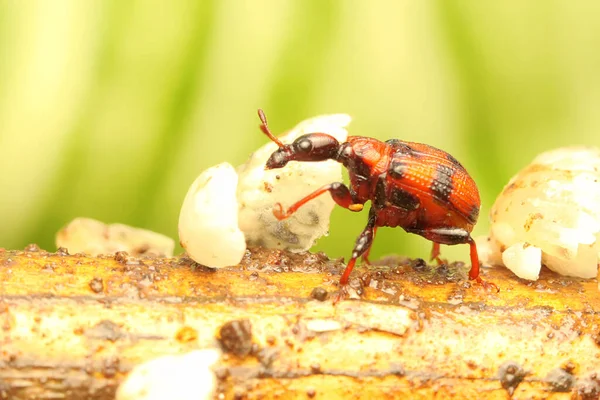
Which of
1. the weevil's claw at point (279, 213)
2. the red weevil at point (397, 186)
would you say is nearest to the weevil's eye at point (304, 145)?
the red weevil at point (397, 186)

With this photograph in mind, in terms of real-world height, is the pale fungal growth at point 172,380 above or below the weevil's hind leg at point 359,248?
below

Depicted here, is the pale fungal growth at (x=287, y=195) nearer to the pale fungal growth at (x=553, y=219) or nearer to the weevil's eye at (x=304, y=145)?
the weevil's eye at (x=304, y=145)

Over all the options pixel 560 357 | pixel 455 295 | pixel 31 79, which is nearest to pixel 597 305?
pixel 560 357

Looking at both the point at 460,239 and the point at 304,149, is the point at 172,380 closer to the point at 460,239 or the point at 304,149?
the point at 304,149

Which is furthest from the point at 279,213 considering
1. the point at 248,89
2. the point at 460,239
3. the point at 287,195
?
the point at 248,89

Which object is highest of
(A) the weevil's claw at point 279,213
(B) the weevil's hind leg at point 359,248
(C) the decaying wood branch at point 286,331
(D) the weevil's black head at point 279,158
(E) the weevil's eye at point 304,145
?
(E) the weevil's eye at point 304,145
